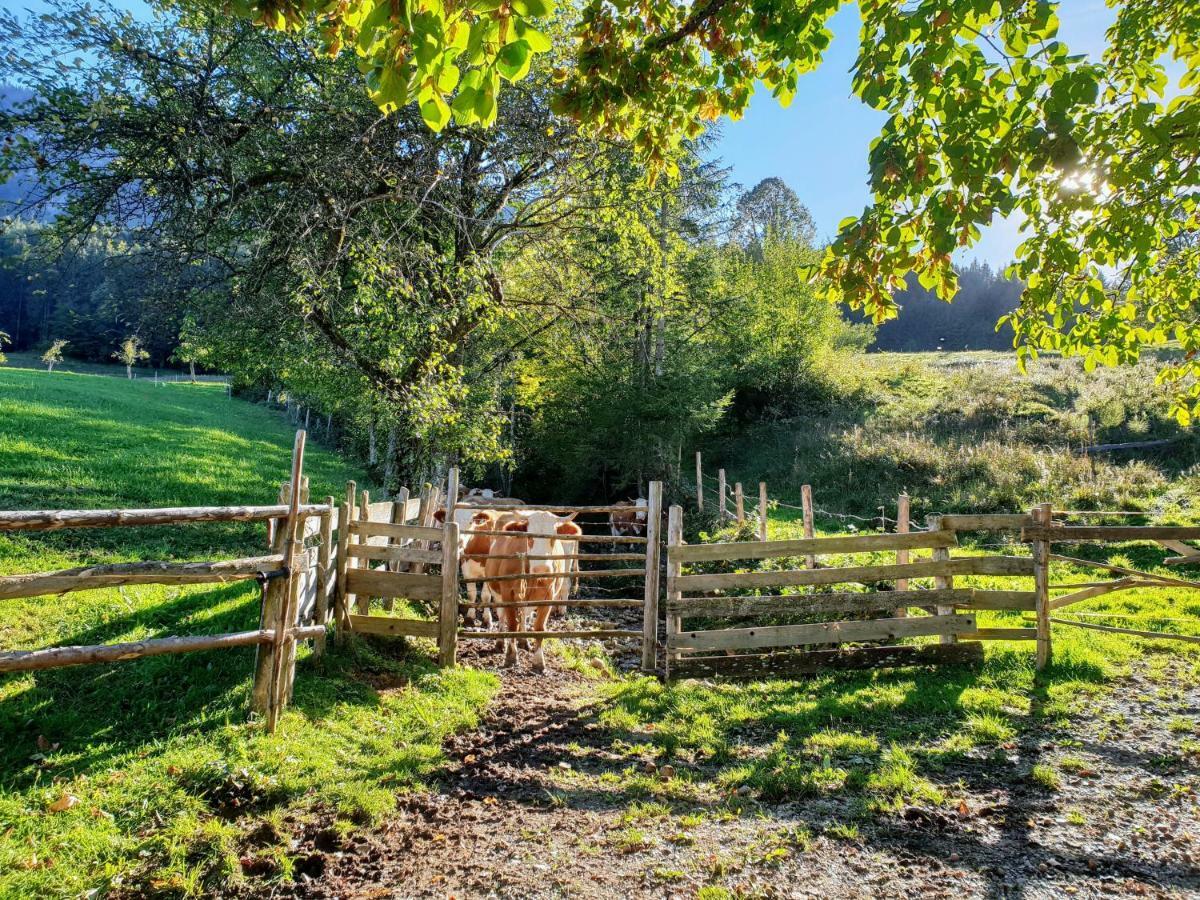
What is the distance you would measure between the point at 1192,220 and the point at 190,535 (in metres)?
12.5

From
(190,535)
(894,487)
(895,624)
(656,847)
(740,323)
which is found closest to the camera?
(656,847)

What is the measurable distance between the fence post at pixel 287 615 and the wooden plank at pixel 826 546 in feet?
12.5

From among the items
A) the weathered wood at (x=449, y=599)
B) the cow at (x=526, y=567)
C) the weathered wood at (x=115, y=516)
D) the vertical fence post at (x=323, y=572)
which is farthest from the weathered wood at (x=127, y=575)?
the cow at (x=526, y=567)

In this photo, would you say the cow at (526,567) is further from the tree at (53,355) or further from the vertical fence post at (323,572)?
the tree at (53,355)

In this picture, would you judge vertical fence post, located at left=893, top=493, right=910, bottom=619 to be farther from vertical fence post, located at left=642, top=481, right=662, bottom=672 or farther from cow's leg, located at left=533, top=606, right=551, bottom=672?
cow's leg, located at left=533, top=606, right=551, bottom=672

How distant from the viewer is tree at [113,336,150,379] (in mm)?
9424

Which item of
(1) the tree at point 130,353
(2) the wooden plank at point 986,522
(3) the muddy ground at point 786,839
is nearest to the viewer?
(3) the muddy ground at point 786,839

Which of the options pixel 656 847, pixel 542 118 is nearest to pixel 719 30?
pixel 656 847

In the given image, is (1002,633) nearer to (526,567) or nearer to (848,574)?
(848,574)

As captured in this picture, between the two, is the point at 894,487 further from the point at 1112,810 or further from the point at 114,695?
the point at 114,695

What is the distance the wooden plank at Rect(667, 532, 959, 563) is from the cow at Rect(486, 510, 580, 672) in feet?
6.43

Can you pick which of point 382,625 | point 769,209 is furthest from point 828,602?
point 769,209

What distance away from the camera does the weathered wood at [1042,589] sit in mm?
6594

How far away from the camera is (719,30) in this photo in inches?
157
